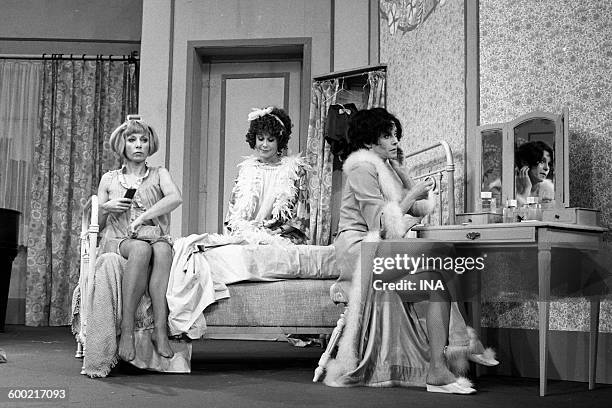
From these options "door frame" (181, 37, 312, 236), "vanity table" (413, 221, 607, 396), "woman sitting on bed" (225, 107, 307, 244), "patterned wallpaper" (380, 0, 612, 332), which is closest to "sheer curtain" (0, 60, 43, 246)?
"door frame" (181, 37, 312, 236)

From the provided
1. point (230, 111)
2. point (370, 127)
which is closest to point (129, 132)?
point (370, 127)

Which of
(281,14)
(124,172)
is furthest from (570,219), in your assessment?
(281,14)

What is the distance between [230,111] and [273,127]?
106 inches

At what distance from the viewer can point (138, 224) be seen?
420 cm

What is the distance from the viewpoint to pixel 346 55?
283 inches

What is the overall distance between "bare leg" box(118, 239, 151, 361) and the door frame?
3141 millimetres

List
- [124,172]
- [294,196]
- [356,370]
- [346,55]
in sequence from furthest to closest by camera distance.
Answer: [346,55]
[294,196]
[124,172]
[356,370]

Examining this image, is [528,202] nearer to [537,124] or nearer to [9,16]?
[537,124]

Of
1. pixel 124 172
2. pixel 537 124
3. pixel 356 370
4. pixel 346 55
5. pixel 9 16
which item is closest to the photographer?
pixel 356 370

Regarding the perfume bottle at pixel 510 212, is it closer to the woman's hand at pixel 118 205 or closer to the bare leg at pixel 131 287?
the bare leg at pixel 131 287

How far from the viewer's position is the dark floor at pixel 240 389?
9.98 feet

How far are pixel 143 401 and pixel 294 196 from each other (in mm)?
2106

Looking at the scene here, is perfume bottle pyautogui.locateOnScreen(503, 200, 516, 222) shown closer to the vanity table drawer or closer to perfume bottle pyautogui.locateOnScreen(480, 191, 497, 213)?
perfume bottle pyautogui.locateOnScreen(480, 191, 497, 213)

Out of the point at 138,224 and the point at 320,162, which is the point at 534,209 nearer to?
the point at 138,224
